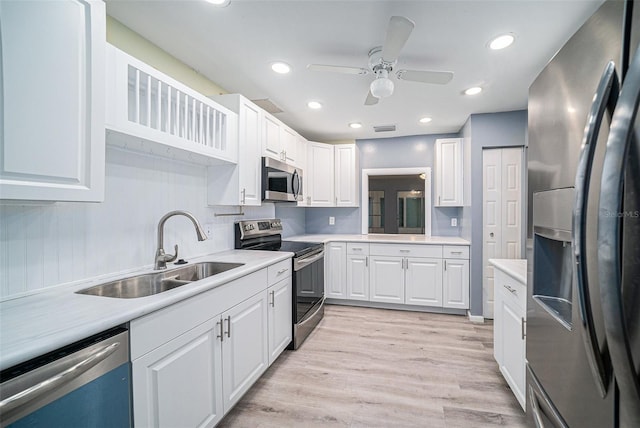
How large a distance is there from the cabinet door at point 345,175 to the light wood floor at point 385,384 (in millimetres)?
1853

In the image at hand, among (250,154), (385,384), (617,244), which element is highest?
(250,154)

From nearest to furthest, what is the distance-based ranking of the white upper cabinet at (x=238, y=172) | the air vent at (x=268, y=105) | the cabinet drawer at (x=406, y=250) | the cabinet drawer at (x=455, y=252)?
1. the white upper cabinet at (x=238, y=172)
2. the air vent at (x=268, y=105)
3. the cabinet drawer at (x=455, y=252)
4. the cabinet drawer at (x=406, y=250)

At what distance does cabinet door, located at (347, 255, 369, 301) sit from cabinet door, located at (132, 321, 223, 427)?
2.40 metres

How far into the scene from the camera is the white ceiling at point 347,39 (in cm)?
157

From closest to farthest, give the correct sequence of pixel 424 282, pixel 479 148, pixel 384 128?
pixel 479 148 → pixel 424 282 → pixel 384 128

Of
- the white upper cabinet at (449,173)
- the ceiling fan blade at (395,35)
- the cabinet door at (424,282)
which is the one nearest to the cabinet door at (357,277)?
the cabinet door at (424,282)

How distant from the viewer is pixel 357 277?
375 centimetres

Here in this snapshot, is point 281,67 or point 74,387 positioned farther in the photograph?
point 281,67

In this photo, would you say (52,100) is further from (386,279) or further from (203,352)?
(386,279)

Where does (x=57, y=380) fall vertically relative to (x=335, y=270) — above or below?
above

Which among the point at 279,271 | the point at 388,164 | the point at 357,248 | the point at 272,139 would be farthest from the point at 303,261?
the point at 388,164

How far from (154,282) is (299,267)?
→ 1252 millimetres

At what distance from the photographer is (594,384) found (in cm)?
74

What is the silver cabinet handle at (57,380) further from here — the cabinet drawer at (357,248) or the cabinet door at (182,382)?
the cabinet drawer at (357,248)
